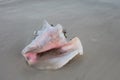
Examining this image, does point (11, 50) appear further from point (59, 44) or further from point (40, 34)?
point (59, 44)

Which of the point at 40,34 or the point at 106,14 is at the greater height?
the point at 40,34

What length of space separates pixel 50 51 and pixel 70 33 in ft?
1.25

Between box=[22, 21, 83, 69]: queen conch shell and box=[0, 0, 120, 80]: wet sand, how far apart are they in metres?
0.04

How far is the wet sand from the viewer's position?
1347 millimetres

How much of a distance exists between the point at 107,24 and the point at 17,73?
2.85ft

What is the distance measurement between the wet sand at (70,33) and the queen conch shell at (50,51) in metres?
0.04

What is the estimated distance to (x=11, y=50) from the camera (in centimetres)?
160

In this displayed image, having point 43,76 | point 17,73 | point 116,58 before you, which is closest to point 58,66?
point 43,76

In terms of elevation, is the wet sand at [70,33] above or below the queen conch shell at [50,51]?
below

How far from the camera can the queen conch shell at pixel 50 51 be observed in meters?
1.39

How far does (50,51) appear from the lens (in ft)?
4.80

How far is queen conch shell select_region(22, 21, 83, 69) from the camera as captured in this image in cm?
139

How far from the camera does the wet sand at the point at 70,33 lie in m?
1.35

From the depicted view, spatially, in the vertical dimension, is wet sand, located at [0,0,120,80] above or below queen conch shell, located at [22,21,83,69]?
below
